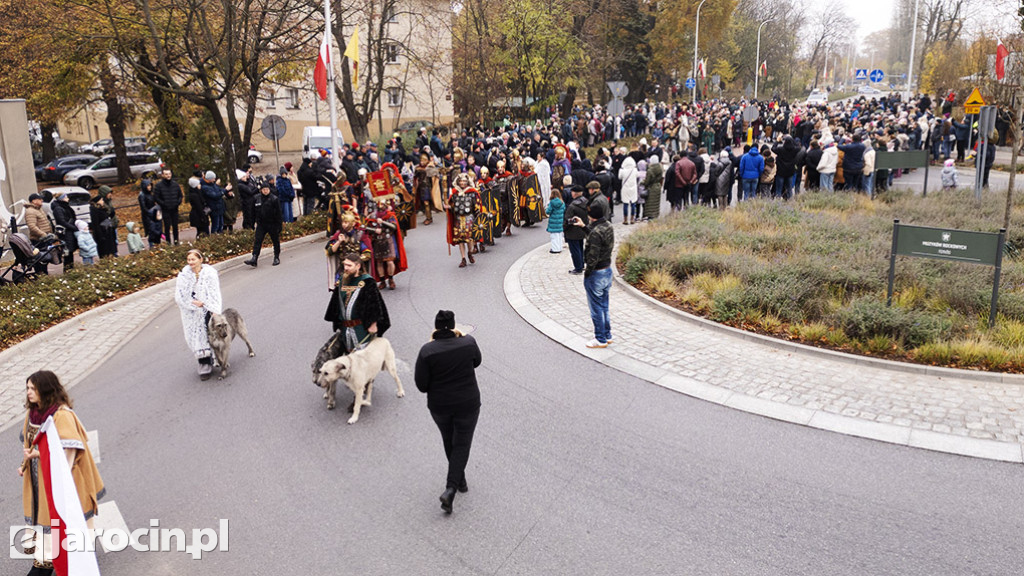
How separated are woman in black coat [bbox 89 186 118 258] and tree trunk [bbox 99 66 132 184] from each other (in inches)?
560

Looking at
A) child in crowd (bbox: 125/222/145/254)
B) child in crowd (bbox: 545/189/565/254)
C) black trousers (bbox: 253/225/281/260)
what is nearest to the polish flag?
black trousers (bbox: 253/225/281/260)

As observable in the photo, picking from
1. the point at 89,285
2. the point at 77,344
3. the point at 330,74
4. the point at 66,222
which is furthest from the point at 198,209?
the point at 77,344

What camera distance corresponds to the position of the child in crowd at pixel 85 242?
15.8m

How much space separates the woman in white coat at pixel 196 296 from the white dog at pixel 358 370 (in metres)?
1.96

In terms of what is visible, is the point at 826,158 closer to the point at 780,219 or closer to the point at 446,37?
the point at 780,219

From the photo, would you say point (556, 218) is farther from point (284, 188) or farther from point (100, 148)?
point (100, 148)

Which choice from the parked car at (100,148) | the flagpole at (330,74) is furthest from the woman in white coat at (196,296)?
the parked car at (100,148)

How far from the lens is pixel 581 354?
10.1m

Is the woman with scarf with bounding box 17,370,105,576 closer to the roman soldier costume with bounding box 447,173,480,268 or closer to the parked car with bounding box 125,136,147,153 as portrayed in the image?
the roman soldier costume with bounding box 447,173,480,268

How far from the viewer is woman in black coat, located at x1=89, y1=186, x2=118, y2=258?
16172mm

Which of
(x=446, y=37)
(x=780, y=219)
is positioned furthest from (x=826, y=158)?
(x=446, y=37)

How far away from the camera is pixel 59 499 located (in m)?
5.39

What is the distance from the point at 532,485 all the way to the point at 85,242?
13002 mm

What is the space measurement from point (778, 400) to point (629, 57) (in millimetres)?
49001
